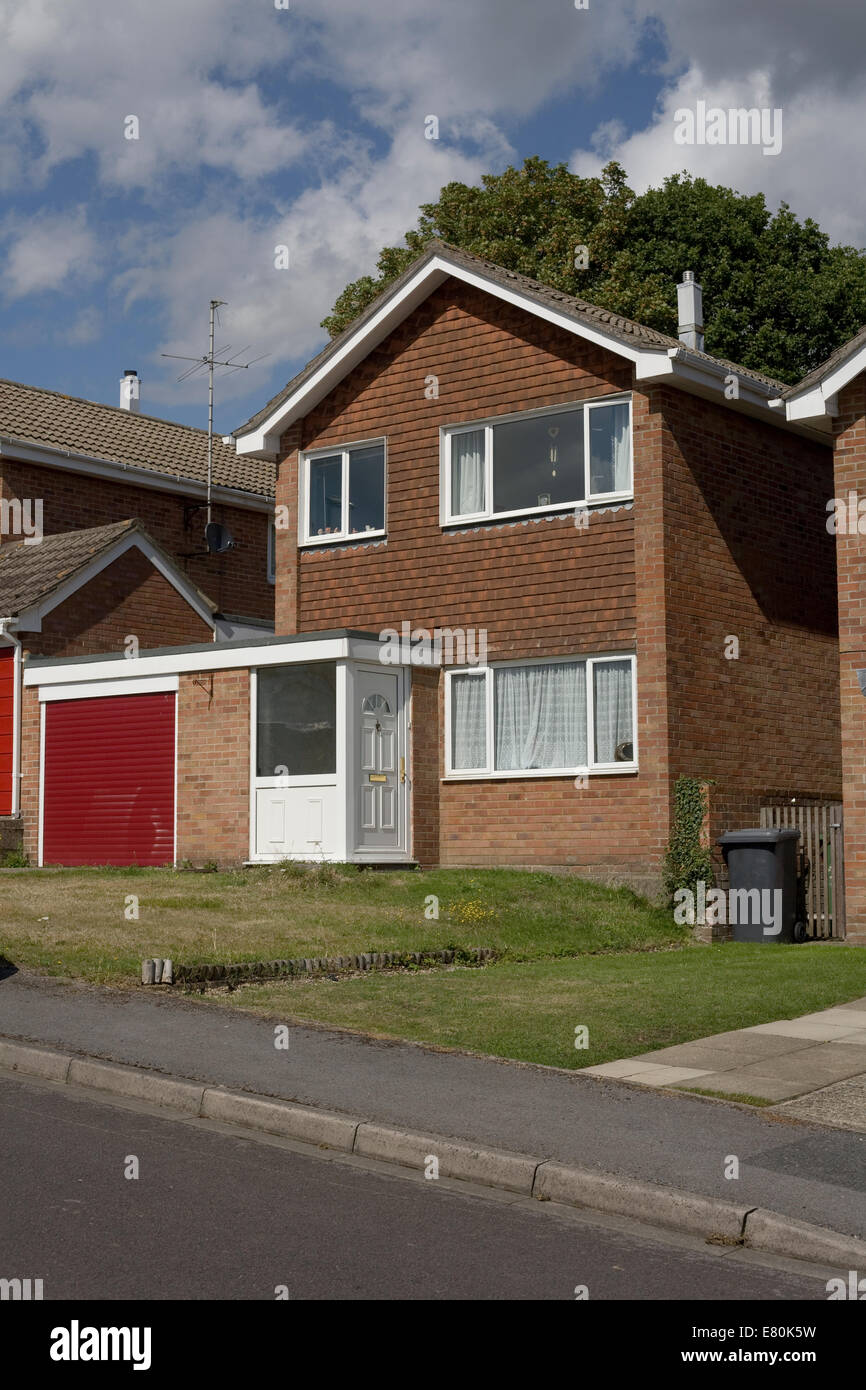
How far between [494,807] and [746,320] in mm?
23063

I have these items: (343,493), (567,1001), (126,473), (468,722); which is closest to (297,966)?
(567,1001)

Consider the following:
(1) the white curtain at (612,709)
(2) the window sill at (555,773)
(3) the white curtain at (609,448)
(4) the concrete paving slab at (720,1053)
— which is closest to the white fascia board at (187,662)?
(2) the window sill at (555,773)

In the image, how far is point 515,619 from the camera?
1850 centimetres

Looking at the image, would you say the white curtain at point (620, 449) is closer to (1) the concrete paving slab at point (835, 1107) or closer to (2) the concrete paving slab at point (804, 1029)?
(2) the concrete paving slab at point (804, 1029)

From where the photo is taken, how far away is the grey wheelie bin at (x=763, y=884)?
16.4 meters

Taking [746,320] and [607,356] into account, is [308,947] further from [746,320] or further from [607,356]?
[746,320]

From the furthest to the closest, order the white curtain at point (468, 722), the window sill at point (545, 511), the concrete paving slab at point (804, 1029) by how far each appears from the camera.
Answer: the white curtain at point (468, 722) → the window sill at point (545, 511) → the concrete paving slab at point (804, 1029)

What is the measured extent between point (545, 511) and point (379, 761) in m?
3.68

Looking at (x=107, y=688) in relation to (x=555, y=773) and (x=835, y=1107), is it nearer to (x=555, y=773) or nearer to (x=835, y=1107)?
(x=555, y=773)

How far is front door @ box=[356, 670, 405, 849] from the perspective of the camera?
17.9 m

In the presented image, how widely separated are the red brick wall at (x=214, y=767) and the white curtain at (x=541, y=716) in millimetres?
3185

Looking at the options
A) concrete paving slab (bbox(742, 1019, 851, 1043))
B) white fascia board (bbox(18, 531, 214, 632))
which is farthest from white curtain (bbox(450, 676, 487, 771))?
concrete paving slab (bbox(742, 1019, 851, 1043))

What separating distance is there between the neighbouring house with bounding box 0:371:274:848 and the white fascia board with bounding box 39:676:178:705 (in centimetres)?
116

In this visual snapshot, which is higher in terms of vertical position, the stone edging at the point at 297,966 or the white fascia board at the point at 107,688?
the white fascia board at the point at 107,688
